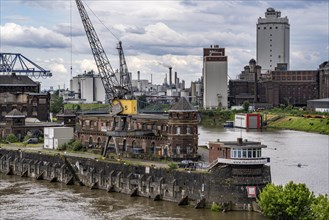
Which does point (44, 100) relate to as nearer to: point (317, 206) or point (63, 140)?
point (63, 140)

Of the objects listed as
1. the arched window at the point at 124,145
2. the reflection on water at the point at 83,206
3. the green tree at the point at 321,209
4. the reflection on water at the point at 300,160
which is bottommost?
the reflection on water at the point at 83,206

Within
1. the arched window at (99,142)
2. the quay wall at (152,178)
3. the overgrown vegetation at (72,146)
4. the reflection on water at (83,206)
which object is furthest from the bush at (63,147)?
the reflection on water at (83,206)

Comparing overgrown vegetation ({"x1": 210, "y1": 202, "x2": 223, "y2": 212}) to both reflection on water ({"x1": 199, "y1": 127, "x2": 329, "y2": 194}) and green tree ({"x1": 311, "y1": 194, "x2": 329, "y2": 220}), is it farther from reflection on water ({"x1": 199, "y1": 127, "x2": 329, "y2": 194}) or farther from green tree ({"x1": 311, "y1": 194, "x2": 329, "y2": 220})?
reflection on water ({"x1": 199, "y1": 127, "x2": 329, "y2": 194})

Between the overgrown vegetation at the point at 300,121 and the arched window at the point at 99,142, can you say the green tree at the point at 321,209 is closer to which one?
the arched window at the point at 99,142

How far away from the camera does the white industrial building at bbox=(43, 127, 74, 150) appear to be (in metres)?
83.9

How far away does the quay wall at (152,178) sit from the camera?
5447 centimetres

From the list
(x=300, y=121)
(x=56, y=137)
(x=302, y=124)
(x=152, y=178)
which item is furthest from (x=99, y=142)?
(x=300, y=121)

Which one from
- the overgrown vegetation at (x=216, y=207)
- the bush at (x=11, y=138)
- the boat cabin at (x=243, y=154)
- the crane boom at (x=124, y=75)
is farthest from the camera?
the bush at (x=11, y=138)

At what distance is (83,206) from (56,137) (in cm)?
2656

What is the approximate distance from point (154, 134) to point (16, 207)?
844 inches

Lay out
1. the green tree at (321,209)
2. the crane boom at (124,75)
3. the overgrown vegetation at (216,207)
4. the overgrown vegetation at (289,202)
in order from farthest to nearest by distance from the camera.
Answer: the crane boom at (124,75)
the overgrown vegetation at (216,207)
the overgrown vegetation at (289,202)
the green tree at (321,209)

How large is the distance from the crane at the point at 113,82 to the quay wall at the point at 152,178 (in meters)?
8.09

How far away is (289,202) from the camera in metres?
48.9

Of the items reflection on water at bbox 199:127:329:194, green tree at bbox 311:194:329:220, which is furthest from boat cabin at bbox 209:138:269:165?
reflection on water at bbox 199:127:329:194
